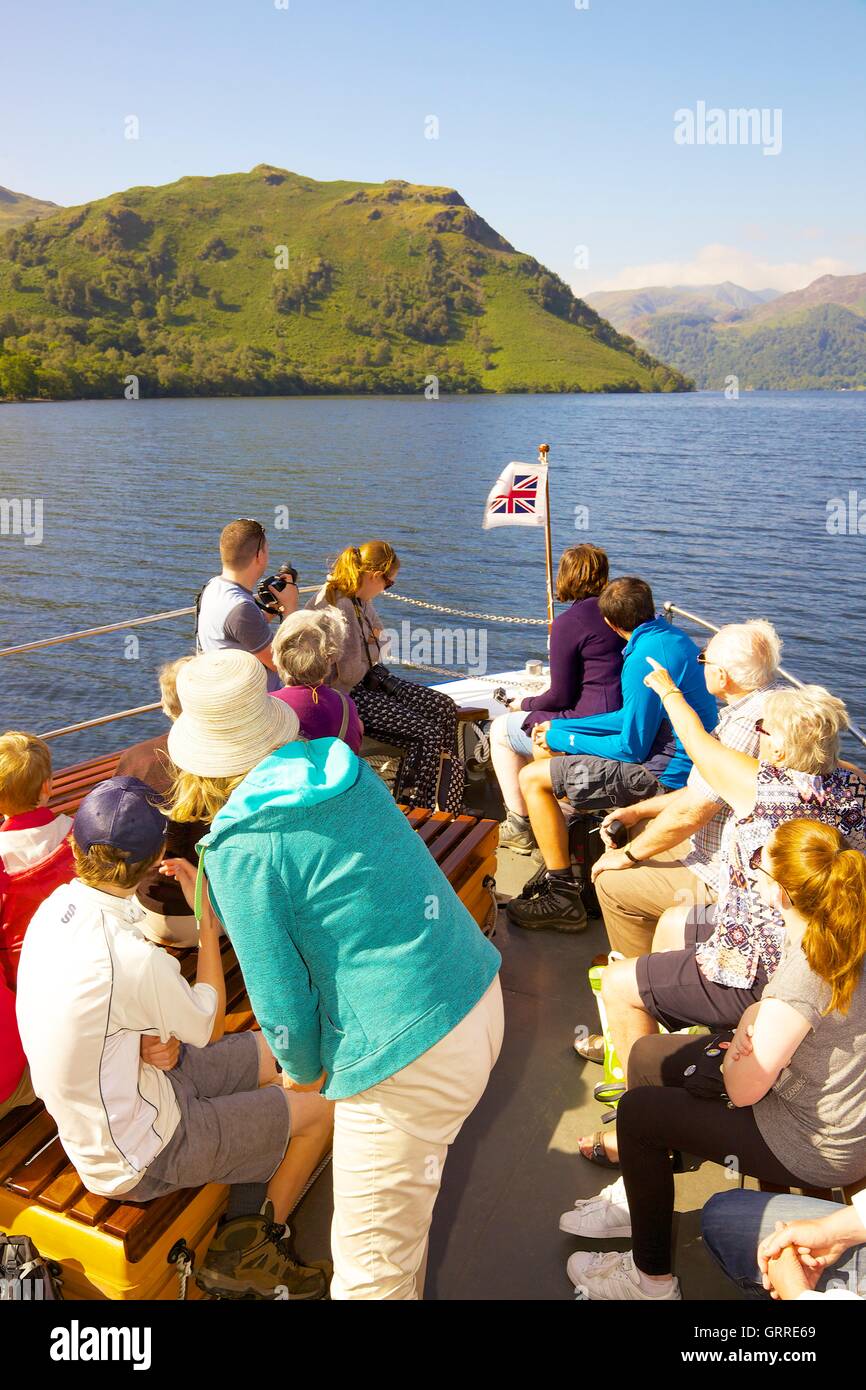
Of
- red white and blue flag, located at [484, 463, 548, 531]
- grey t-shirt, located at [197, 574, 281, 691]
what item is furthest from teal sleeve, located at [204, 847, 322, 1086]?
red white and blue flag, located at [484, 463, 548, 531]

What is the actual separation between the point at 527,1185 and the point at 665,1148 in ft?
2.31

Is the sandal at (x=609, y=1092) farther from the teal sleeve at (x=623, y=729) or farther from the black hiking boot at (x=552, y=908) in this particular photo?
the teal sleeve at (x=623, y=729)

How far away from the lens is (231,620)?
479 cm

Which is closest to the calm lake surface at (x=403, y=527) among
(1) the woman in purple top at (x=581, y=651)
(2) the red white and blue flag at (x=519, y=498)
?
(2) the red white and blue flag at (x=519, y=498)

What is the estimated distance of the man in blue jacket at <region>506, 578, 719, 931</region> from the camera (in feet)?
14.1

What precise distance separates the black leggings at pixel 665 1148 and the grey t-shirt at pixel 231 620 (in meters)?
3.00

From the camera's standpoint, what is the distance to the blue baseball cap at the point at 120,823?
2.22m

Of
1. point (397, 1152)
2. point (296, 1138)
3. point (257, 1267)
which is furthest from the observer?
point (296, 1138)

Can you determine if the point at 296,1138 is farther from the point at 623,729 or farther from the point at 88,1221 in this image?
the point at 623,729

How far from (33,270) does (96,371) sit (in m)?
52.6

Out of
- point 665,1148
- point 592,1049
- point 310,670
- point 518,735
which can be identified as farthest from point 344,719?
point 665,1148

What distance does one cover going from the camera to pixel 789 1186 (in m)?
2.55

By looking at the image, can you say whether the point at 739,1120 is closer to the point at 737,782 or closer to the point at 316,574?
the point at 737,782
